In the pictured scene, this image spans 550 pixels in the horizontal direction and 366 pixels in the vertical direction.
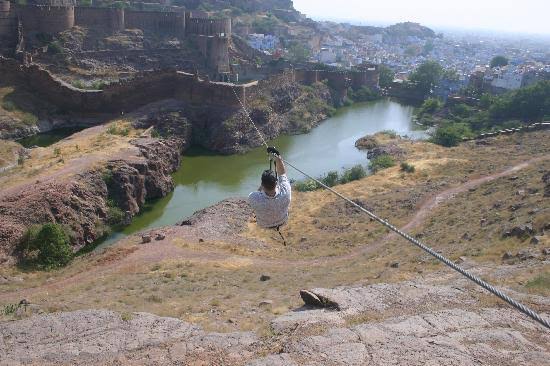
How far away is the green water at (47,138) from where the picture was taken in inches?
973

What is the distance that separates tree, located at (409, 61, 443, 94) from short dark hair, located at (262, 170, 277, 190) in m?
47.7

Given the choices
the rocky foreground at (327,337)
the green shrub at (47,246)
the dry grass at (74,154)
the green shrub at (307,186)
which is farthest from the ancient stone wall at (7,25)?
the rocky foreground at (327,337)

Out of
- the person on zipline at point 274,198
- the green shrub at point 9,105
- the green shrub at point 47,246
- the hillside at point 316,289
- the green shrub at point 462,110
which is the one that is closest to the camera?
the person on zipline at point 274,198

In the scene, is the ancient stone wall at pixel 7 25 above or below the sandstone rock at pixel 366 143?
above

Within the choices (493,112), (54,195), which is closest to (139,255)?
(54,195)

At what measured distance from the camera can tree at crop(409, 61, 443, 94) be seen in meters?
50.6

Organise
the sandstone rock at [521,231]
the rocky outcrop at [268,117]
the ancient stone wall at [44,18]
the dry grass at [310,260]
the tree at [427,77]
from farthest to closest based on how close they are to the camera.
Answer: the tree at [427,77] < the ancient stone wall at [44,18] < the rocky outcrop at [268,117] < the sandstone rock at [521,231] < the dry grass at [310,260]

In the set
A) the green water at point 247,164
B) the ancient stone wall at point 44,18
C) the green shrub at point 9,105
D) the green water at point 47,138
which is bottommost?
the green water at point 247,164

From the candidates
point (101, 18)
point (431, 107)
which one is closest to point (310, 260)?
point (431, 107)

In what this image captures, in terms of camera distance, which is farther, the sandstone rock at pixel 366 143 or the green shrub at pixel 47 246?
the sandstone rock at pixel 366 143

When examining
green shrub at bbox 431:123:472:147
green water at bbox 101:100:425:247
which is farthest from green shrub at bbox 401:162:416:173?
green shrub at bbox 431:123:472:147

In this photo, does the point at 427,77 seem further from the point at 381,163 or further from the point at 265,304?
the point at 265,304

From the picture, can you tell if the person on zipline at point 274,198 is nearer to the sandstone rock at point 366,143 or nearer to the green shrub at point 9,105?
the green shrub at point 9,105

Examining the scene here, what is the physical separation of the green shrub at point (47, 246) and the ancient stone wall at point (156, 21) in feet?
101
